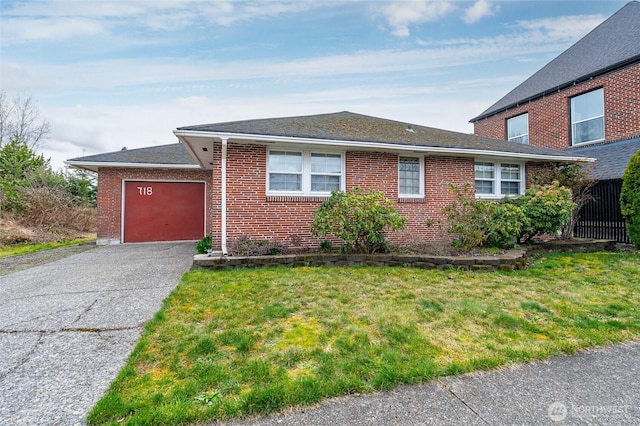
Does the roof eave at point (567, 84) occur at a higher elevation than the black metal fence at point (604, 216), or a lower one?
higher

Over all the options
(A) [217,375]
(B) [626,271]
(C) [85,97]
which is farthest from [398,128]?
(C) [85,97]

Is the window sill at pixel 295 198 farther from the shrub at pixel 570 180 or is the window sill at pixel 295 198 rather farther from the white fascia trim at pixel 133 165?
the shrub at pixel 570 180

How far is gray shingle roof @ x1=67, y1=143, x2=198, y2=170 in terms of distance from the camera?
11.1 metres

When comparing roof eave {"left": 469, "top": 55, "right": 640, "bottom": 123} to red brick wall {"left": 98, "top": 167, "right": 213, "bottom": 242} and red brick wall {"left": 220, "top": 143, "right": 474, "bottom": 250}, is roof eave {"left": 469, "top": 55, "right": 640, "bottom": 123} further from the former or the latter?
red brick wall {"left": 98, "top": 167, "right": 213, "bottom": 242}

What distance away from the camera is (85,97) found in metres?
15.3

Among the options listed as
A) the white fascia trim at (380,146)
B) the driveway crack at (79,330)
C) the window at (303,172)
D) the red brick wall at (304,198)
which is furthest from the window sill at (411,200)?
the driveway crack at (79,330)

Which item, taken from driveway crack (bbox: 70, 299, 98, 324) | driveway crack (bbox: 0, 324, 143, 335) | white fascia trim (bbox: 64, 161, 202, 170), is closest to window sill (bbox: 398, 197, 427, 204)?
driveway crack (bbox: 0, 324, 143, 335)

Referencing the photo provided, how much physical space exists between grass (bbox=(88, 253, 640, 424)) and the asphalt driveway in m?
0.24

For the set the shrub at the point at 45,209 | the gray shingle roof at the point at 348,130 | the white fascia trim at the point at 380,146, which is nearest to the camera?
the white fascia trim at the point at 380,146

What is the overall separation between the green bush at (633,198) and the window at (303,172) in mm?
7900

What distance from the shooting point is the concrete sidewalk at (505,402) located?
6.82 feet

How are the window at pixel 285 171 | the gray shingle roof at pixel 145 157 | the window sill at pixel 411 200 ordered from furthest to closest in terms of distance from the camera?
the gray shingle roof at pixel 145 157 → the window sill at pixel 411 200 → the window at pixel 285 171

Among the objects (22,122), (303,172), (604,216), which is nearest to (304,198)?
(303,172)

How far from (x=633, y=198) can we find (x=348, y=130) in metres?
7.93
